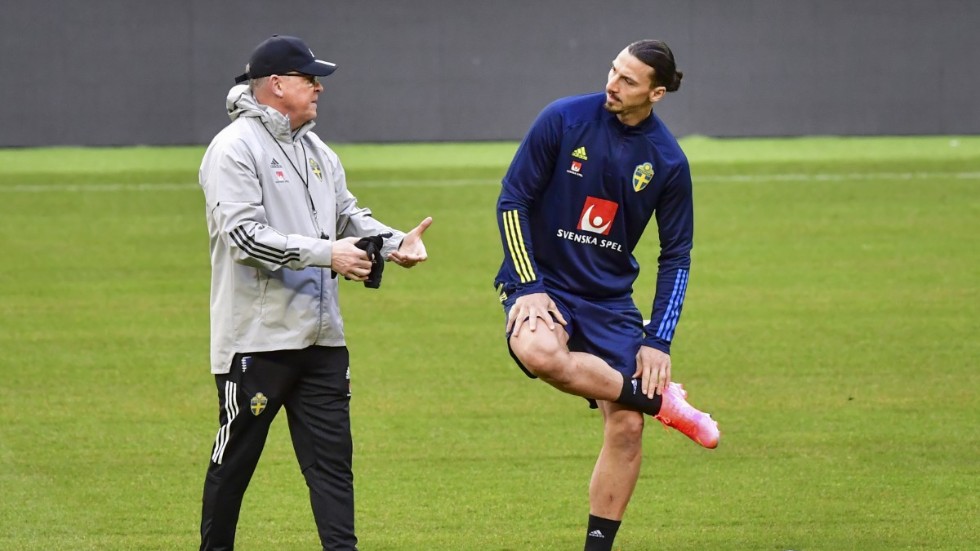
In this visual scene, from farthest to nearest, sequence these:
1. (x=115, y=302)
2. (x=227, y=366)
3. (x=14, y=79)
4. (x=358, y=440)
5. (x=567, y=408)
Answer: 1. (x=14, y=79)
2. (x=115, y=302)
3. (x=567, y=408)
4. (x=358, y=440)
5. (x=227, y=366)

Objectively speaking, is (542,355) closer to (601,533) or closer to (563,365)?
(563,365)

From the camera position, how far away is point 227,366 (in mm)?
5438

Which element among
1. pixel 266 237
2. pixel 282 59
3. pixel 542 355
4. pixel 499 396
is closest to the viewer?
pixel 266 237

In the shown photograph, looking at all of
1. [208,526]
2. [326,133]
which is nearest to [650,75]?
[208,526]

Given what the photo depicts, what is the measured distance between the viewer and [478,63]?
27000 millimetres

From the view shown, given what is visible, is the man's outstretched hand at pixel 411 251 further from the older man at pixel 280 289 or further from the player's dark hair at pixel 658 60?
the player's dark hair at pixel 658 60

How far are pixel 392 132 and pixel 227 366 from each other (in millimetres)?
21962

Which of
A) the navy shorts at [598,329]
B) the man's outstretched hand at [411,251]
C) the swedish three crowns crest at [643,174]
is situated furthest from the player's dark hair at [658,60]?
the man's outstretched hand at [411,251]

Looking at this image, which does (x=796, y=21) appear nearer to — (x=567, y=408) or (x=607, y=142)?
(x=567, y=408)

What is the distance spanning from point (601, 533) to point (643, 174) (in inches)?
56.5

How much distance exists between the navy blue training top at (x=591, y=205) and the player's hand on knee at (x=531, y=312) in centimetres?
5

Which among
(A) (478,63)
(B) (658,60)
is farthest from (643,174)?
(A) (478,63)

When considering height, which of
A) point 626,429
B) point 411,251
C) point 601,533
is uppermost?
point 411,251

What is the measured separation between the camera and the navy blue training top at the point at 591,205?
18.8 ft
